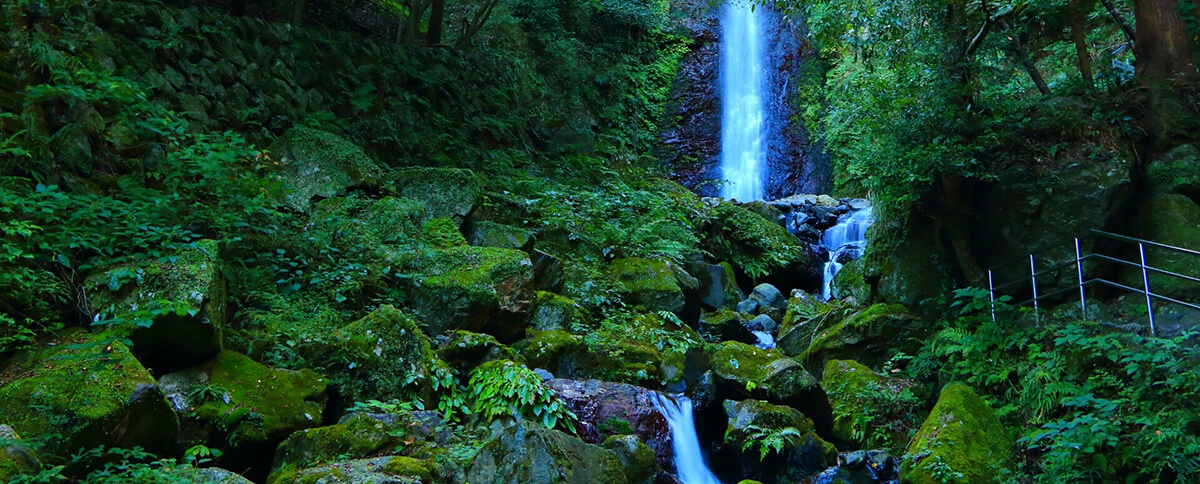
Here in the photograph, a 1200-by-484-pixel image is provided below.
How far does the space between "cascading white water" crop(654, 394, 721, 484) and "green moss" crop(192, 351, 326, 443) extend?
2.99 m

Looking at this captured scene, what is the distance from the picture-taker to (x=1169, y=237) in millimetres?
7348

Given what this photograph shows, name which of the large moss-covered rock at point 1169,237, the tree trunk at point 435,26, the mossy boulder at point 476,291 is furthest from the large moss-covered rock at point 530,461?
the tree trunk at point 435,26

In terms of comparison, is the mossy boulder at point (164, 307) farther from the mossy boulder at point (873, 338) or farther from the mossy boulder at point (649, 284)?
the mossy boulder at point (873, 338)

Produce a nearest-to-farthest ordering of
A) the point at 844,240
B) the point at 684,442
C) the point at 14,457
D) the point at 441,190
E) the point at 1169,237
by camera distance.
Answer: the point at 14,457 < the point at 684,442 < the point at 1169,237 < the point at 441,190 < the point at 844,240

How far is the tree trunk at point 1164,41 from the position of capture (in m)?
8.19

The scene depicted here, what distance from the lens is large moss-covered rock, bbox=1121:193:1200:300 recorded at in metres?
7.13

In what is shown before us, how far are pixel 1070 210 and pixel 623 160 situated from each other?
393 inches

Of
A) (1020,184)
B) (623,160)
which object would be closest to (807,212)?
(623,160)

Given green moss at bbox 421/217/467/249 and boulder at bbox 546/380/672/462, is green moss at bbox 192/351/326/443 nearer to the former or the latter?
boulder at bbox 546/380/672/462

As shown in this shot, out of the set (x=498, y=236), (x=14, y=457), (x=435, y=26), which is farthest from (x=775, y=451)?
(x=435, y=26)

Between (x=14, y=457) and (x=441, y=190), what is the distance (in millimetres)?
6179

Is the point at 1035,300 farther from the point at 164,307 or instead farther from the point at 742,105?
the point at 742,105

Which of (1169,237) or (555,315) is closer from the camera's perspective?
(1169,237)

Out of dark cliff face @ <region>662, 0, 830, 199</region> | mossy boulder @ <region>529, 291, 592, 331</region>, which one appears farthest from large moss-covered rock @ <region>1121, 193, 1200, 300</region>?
dark cliff face @ <region>662, 0, 830, 199</region>
